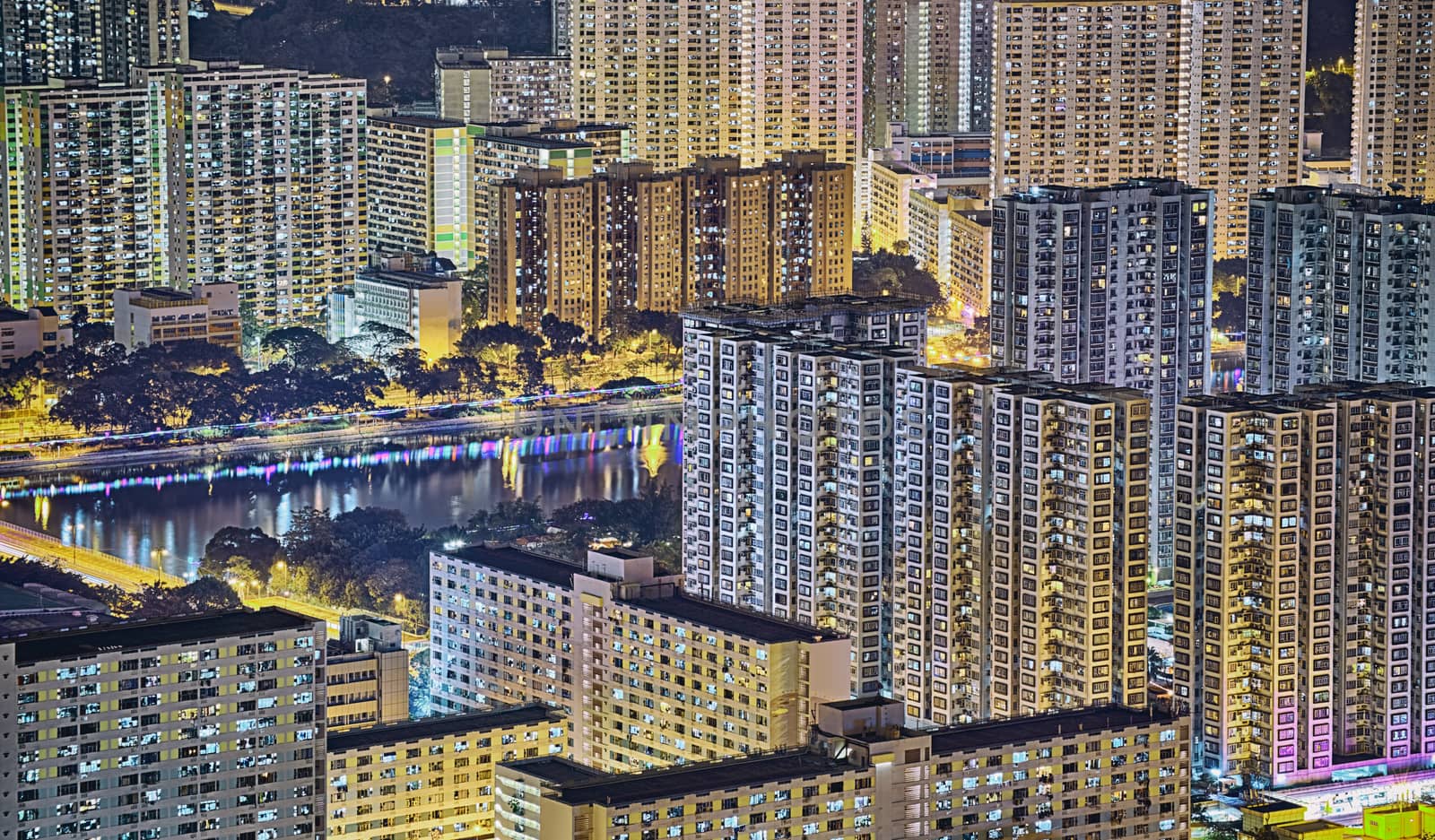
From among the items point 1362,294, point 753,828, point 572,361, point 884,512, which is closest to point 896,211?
point 572,361

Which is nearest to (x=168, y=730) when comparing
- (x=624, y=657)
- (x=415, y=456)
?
(x=624, y=657)

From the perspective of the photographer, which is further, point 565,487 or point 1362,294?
point 565,487

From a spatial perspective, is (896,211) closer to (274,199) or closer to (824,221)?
(824,221)

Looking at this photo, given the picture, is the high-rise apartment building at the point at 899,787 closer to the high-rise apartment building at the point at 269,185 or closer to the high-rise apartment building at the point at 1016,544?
the high-rise apartment building at the point at 1016,544

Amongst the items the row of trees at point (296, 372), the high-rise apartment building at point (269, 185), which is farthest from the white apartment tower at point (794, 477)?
the high-rise apartment building at point (269, 185)

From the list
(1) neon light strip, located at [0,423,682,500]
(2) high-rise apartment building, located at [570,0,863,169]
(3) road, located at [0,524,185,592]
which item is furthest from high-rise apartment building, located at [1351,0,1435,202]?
(3) road, located at [0,524,185,592]
